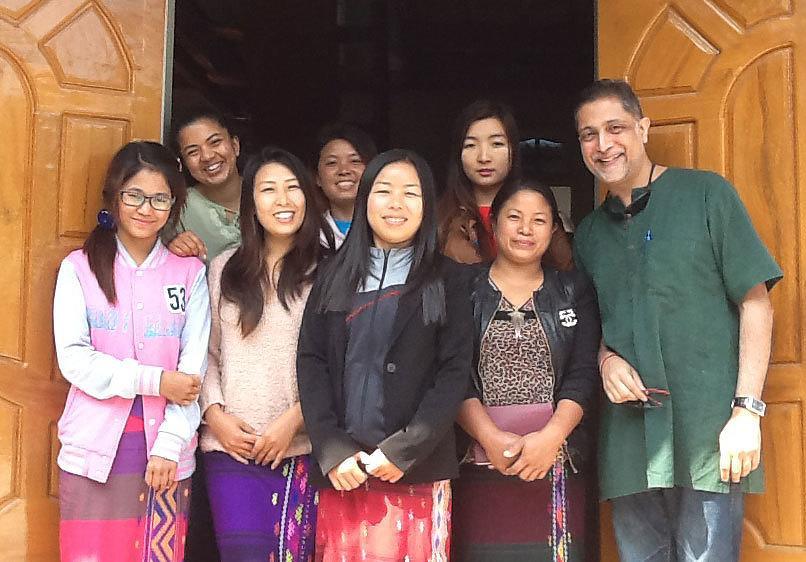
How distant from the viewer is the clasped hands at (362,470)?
2420 millimetres

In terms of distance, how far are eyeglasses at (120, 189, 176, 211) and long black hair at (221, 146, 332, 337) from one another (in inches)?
9.8

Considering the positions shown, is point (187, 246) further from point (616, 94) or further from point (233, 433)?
point (616, 94)

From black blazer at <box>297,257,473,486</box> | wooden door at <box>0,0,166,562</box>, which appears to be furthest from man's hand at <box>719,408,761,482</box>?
wooden door at <box>0,0,166,562</box>

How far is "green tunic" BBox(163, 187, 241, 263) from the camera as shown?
332 cm

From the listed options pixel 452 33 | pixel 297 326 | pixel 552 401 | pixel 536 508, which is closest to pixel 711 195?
pixel 552 401

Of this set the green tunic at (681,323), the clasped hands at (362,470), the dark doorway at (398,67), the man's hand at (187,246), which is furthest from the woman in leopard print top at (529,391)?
the dark doorway at (398,67)

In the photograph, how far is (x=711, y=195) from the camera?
2668 millimetres

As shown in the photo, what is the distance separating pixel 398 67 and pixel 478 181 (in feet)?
13.0

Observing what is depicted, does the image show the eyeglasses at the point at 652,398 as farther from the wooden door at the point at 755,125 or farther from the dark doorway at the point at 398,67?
the dark doorway at the point at 398,67

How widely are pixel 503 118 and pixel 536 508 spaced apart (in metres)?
1.36

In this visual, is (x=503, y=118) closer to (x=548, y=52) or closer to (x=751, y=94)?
(x=751, y=94)

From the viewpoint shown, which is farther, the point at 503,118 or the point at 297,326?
the point at 503,118

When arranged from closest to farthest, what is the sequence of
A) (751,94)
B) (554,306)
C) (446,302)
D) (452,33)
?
(446,302) < (554,306) < (751,94) < (452,33)

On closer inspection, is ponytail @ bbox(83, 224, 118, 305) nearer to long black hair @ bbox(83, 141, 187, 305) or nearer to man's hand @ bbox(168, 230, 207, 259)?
long black hair @ bbox(83, 141, 187, 305)
